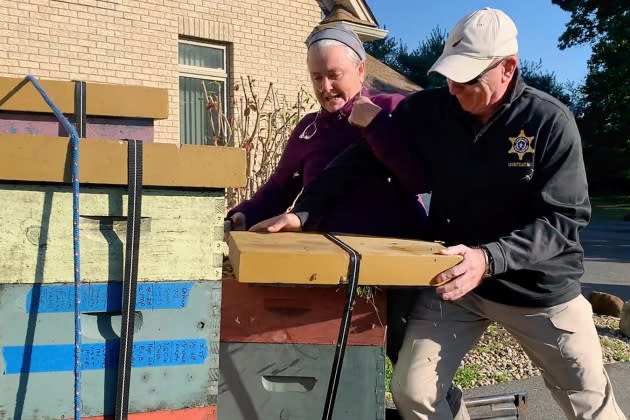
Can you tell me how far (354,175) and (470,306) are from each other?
0.63m

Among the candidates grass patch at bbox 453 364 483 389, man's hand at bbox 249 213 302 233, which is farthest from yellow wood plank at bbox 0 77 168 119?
grass patch at bbox 453 364 483 389

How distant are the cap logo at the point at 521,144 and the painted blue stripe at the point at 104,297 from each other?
113 centimetres

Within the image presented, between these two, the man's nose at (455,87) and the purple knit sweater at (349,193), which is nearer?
the man's nose at (455,87)

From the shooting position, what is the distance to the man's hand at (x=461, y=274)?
1.98 meters

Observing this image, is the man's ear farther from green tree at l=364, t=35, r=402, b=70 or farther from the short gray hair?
green tree at l=364, t=35, r=402, b=70

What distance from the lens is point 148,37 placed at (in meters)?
8.35

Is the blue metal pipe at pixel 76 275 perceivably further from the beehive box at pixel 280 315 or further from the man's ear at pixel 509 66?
the man's ear at pixel 509 66

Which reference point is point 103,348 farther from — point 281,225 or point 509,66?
point 509,66

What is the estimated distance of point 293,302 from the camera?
212 cm

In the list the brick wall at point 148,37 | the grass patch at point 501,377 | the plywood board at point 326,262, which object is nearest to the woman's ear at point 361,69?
the plywood board at point 326,262

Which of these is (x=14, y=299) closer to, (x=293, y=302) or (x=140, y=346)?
(x=140, y=346)

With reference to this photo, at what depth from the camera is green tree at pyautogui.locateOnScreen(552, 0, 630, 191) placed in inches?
1062

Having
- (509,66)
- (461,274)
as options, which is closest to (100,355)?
(461,274)

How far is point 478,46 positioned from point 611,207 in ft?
92.4
